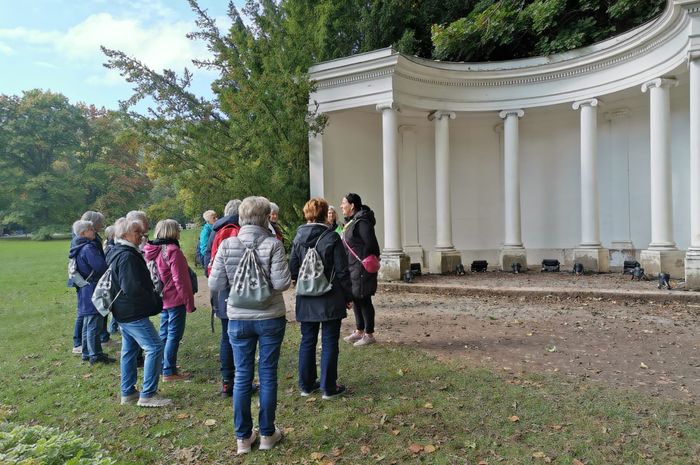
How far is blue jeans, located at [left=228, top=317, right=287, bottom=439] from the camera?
3.29 metres

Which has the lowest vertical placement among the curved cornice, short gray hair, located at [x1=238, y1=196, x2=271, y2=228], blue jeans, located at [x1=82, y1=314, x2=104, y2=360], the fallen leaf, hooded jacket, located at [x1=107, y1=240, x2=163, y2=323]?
the fallen leaf

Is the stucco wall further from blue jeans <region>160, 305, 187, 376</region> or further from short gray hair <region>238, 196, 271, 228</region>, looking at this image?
short gray hair <region>238, 196, 271, 228</region>

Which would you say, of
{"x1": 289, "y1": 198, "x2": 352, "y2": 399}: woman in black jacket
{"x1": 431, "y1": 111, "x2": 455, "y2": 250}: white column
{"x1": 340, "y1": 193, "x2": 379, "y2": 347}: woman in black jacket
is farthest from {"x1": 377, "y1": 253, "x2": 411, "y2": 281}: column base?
{"x1": 289, "y1": 198, "x2": 352, "y2": 399}: woman in black jacket

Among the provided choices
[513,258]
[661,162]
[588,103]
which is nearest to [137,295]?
[513,258]

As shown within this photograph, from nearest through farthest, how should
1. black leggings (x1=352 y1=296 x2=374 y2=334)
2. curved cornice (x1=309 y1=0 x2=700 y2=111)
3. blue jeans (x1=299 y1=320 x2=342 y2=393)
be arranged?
1. blue jeans (x1=299 y1=320 x2=342 y2=393)
2. black leggings (x1=352 y1=296 x2=374 y2=334)
3. curved cornice (x1=309 y1=0 x2=700 y2=111)

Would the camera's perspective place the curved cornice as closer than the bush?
No

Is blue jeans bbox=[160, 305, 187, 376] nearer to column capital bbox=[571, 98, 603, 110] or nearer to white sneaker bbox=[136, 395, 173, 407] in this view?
white sneaker bbox=[136, 395, 173, 407]

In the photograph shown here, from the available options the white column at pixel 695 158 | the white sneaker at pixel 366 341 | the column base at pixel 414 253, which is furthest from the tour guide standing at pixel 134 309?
the column base at pixel 414 253

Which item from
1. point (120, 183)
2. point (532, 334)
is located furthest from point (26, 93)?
point (532, 334)

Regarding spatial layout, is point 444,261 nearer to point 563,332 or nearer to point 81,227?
point 563,332

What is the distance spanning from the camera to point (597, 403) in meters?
3.95

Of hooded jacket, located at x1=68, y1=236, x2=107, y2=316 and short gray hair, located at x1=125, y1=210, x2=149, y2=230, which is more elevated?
short gray hair, located at x1=125, y1=210, x2=149, y2=230

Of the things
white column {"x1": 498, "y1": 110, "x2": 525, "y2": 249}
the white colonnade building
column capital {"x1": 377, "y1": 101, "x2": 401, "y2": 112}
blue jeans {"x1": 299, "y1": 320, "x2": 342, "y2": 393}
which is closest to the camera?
blue jeans {"x1": 299, "y1": 320, "x2": 342, "y2": 393}

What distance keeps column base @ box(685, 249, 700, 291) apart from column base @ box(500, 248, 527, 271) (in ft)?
14.4
